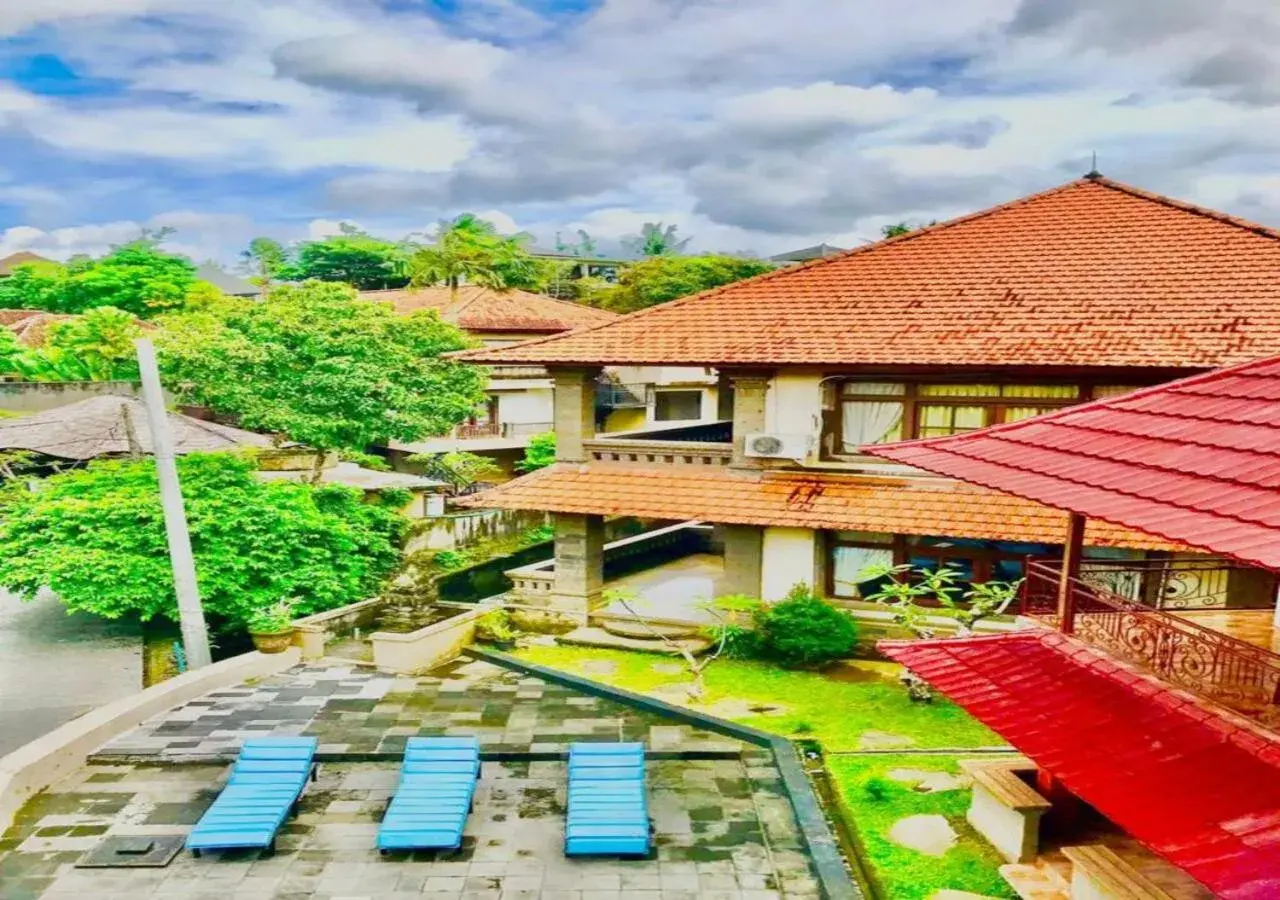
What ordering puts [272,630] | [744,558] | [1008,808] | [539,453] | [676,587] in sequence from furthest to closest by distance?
[539,453] → [676,587] → [744,558] → [272,630] → [1008,808]

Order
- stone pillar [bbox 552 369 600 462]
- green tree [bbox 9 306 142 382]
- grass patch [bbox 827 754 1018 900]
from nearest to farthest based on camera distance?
grass patch [bbox 827 754 1018 900]
stone pillar [bbox 552 369 600 462]
green tree [bbox 9 306 142 382]

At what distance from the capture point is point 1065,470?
773 centimetres

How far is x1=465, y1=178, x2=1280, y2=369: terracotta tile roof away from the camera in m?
16.9

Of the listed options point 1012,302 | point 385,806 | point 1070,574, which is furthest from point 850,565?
point 1070,574

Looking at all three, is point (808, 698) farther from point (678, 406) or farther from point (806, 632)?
point (678, 406)

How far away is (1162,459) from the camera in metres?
7.18

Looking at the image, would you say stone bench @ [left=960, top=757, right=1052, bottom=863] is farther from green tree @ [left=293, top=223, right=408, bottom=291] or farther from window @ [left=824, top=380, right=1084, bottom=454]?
green tree @ [left=293, top=223, right=408, bottom=291]

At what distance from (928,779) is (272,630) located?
11857 millimetres

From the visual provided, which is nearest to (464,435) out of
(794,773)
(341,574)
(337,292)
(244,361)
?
(337,292)

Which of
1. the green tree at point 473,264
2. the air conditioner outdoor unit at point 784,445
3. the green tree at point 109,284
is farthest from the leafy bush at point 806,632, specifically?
the green tree at point 109,284

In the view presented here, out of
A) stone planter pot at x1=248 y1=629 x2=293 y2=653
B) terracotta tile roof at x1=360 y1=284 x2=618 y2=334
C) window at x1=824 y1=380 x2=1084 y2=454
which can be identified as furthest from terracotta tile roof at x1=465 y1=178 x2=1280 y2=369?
terracotta tile roof at x1=360 y1=284 x2=618 y2=334

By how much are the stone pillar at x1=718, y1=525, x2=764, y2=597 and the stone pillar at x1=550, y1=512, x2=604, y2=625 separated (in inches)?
114

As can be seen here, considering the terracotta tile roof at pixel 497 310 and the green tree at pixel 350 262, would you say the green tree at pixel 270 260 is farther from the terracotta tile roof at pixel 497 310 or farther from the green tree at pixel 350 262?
the terracotta tile roof at pixel 497 310

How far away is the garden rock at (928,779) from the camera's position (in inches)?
502
